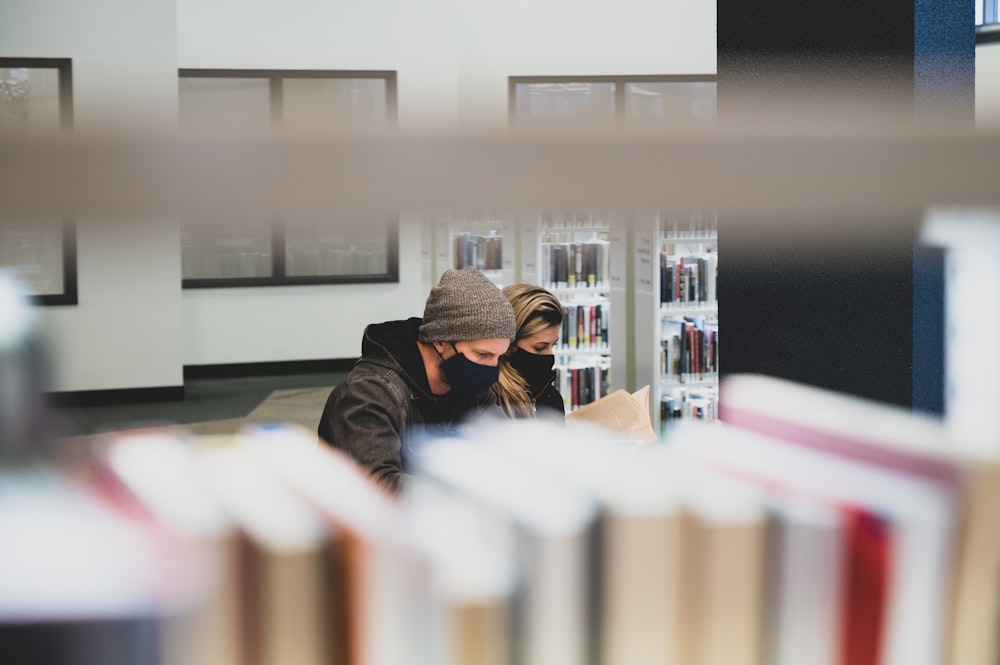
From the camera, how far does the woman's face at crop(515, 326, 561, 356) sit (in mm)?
3805

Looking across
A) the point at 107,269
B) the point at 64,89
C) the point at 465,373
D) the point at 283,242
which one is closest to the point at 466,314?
the point at 465,373

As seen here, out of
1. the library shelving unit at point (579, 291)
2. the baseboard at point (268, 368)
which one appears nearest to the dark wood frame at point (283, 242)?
the baseboard at point (268, 368)

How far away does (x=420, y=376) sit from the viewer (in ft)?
8.60

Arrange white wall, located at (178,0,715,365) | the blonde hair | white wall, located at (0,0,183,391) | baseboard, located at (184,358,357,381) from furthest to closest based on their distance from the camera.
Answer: baseboard, located at (184,358,357,381)
white wall, located at (178,0,715,365)
white wall, located at (0,0,183,391)
the blonde hair

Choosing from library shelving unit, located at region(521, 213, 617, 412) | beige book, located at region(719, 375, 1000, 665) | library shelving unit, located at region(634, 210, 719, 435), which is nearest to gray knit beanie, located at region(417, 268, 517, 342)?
beige book, located at region(719, 375, 1000, 665)

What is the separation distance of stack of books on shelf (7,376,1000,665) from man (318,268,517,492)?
172 centimetres

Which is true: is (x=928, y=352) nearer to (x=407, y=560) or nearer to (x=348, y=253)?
(x=407, y=560)

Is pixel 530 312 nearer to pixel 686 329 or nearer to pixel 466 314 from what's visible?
pixel 466 314

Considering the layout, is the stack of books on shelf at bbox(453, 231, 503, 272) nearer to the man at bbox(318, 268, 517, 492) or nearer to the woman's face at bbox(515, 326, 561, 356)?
the woman's face at bbox(515, 326, 561, 356)

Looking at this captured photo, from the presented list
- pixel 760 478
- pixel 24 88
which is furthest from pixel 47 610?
pixel 24 88

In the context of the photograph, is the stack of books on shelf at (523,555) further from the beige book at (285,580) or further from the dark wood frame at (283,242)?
the dark wood frame at (283,242)

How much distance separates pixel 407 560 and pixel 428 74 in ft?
33.6

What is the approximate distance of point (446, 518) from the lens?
547 millimetres

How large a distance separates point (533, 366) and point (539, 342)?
86mm
